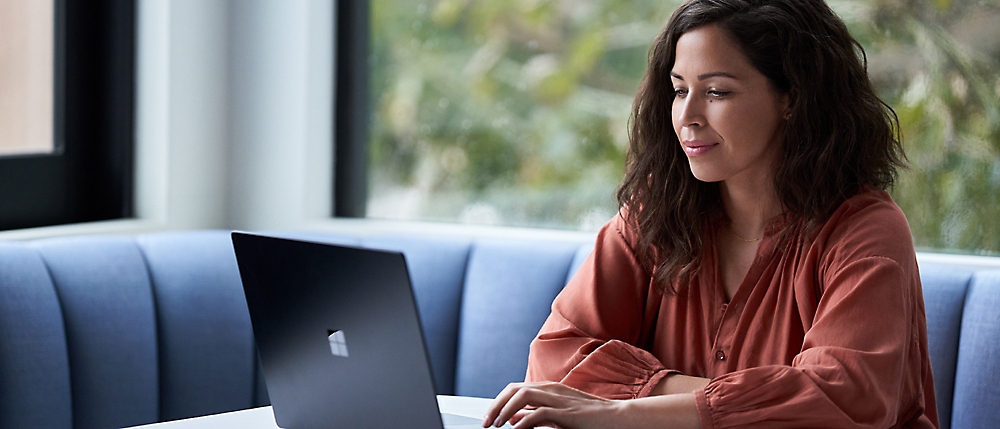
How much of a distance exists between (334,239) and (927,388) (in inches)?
54.6

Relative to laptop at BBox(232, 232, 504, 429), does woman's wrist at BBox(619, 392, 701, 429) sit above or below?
below

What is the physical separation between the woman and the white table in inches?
5.4

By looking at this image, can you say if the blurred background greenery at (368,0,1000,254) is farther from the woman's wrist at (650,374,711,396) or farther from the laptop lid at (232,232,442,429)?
the laptop lid at (232,232,442,429)

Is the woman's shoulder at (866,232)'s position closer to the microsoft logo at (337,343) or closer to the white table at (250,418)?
the white table at (250,418)

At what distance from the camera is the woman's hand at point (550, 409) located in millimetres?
1320

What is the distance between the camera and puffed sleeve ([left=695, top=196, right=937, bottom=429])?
1372 millimetres

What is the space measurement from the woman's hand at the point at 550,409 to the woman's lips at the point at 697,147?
0.50 metres

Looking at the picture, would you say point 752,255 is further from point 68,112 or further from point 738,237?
point 68,112

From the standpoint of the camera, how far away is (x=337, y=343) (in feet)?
4.06

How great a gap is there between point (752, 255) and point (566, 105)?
3.48 feet

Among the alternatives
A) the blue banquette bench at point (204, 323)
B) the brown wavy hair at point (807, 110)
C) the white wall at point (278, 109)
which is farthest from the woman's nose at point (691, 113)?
the white wall at point (278, 109)

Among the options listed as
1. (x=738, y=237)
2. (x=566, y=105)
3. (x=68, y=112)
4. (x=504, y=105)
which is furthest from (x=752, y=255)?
(x=68, y=112)

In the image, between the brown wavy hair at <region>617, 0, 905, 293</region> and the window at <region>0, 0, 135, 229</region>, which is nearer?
the brown wavy hair at <region>617, 0, 905, 293</region>

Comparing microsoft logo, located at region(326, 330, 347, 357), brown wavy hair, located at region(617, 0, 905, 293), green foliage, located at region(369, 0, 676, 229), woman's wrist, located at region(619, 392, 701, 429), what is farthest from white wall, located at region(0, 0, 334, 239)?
woman's wrist, located at region(619, 392, 701, 429)
